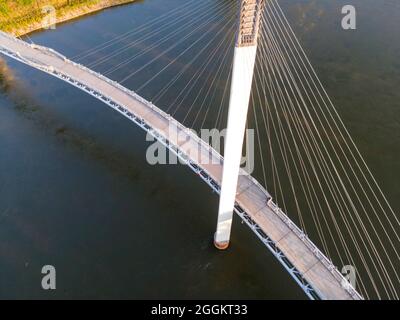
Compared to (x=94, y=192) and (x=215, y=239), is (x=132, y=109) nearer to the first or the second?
(x=94, y=192)

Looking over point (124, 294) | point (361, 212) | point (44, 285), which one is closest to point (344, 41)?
point (361, 212)

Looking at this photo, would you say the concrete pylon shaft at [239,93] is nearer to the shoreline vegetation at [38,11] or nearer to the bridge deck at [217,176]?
the bridge deck at [217,176]

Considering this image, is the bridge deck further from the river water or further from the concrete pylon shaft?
the river water

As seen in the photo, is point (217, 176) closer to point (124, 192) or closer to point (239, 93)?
point (239, 93)

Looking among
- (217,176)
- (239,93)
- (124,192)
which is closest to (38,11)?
(124,192)

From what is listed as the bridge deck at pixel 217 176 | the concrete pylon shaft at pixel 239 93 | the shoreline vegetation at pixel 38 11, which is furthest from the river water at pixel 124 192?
the shoreline vegetation at pixel 38 11

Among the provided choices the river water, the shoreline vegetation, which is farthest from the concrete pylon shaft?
the shoreline vegetation
